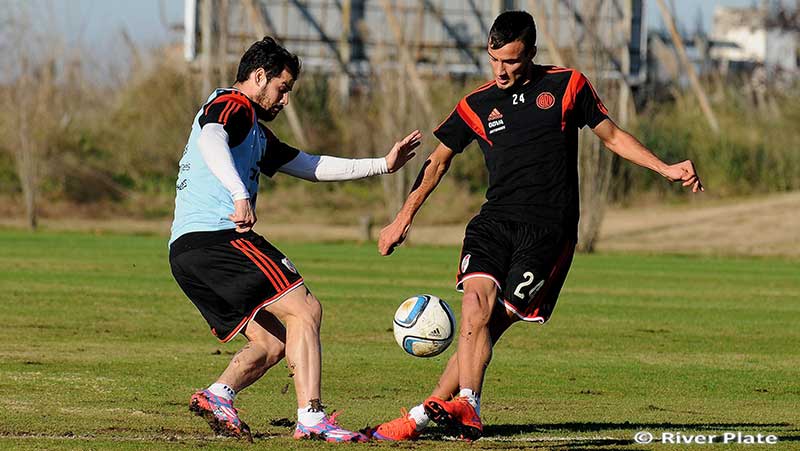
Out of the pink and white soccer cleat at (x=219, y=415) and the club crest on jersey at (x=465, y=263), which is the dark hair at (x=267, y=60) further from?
the pink and white soccer cleat at (x=219, y=415)

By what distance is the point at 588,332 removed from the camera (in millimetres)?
15102

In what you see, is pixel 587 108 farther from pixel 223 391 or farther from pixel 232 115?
→ pixel 223 391

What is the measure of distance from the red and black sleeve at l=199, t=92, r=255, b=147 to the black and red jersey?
1.44 meters

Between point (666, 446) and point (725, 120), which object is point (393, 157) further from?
point (725, 120)

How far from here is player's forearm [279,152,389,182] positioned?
26.4 ft

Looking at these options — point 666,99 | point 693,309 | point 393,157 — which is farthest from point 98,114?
point 393,157

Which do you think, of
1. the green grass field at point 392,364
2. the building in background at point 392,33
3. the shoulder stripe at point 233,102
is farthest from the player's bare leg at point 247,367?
the building in background at point 392,33

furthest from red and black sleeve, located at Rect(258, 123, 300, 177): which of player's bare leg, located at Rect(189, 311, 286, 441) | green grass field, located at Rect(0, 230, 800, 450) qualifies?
green grass field, located at Rect(0, 230, 800, 450)

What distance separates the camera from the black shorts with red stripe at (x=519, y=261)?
25.2 feet

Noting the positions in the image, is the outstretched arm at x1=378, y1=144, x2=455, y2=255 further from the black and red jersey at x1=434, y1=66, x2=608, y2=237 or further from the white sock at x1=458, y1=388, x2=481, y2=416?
the white sock at x1=458, y1=388, x2=481, y2=416

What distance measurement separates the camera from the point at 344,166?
818 centimetres

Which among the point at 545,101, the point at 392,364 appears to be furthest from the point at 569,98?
the point at 392,364

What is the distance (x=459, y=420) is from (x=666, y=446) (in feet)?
3.83

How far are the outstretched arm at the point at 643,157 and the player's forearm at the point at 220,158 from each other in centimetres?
216
